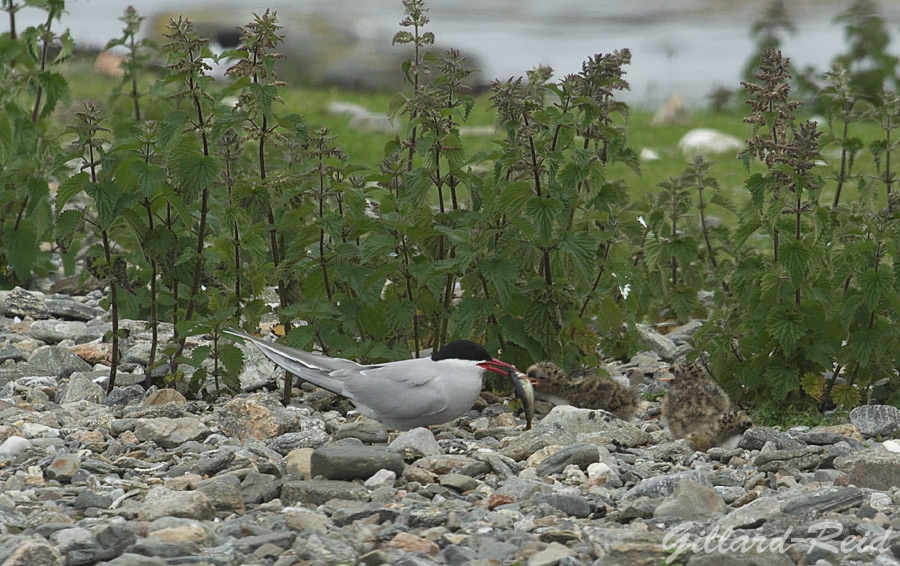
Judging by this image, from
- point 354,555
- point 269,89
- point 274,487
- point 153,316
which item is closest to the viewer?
point 354,555

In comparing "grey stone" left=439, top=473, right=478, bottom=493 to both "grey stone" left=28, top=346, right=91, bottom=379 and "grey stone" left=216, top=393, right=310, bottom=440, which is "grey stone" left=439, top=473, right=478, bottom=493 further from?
"grey stone" left=28, top=346, right=91, bottom=379

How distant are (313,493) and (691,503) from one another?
4.18 feet

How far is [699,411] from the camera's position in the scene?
5426mm

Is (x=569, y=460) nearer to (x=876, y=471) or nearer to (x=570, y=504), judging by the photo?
(x=570, y=504)

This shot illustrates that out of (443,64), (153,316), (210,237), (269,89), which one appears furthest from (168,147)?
(210,237)

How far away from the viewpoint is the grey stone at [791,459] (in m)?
4.86

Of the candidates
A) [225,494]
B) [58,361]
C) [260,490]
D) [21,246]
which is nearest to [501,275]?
[260,490]

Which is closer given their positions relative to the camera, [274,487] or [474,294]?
[274,487]

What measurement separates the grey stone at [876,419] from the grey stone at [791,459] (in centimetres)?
59

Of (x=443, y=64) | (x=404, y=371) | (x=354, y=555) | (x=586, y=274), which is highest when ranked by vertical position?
(x=443, y=64)

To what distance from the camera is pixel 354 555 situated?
3969mm

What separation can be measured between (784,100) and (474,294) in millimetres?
1568

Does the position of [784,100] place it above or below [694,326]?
above

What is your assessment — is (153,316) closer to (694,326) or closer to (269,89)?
(269,89)
